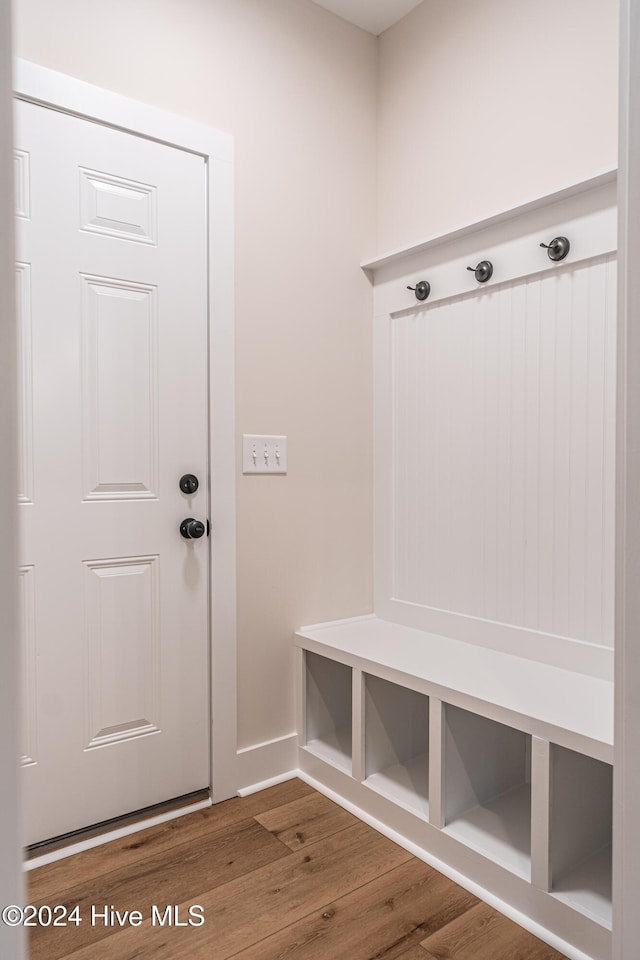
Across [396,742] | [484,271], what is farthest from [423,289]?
[396,742]

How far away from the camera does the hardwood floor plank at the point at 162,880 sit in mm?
1366

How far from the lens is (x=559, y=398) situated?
173 cm

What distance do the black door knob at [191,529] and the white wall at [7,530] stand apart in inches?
53.5

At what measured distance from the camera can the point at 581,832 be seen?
1.45m

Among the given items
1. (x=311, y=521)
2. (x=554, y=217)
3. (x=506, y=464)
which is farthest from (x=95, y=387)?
(x=554, y=217)

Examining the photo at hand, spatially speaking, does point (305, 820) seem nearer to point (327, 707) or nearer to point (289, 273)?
point (327, 707)

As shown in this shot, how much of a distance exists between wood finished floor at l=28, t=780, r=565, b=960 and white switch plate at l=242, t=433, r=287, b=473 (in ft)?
3.38

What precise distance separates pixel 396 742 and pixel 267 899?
0.63m

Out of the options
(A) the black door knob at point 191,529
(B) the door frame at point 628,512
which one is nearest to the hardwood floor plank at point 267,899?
(B) the door frame at point 628,512

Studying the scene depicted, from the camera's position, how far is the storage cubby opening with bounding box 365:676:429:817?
1817mm

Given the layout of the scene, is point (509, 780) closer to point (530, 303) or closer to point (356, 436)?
point (356, 436)

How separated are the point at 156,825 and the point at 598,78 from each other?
2.34 m

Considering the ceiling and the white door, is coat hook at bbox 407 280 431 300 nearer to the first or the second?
the white door

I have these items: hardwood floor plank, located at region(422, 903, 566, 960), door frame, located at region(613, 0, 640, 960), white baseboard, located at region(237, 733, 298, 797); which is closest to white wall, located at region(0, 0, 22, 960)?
door frame, located at region(613, 0, 640, 960)
